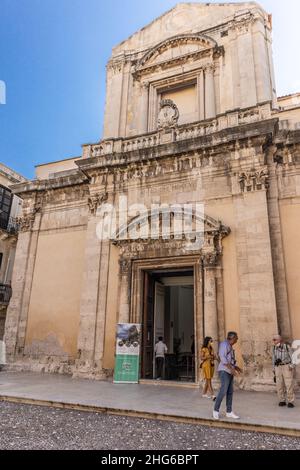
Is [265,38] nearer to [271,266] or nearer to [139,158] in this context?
[139,158]

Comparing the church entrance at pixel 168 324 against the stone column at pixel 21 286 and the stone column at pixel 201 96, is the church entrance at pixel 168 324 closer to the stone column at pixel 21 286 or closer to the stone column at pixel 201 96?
the stone column at pixel 21 286

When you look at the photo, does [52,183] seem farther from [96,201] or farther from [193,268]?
[193,268]

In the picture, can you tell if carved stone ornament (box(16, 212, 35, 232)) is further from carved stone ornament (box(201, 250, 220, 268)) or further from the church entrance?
carved stone ornament (box(201, 250, 220, 268))

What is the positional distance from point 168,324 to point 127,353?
12.7 ft

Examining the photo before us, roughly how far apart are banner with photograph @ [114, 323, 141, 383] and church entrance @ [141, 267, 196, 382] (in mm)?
534

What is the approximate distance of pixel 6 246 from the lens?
18.4 metres

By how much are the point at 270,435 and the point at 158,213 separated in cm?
713

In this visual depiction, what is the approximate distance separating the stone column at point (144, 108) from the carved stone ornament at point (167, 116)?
52.7 inches

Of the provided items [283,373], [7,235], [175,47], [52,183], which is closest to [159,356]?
[283,373]

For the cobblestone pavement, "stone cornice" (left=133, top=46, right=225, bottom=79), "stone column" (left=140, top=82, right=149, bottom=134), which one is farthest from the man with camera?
"stone cornice" (left=133, top=46, right=225, bottom=79)

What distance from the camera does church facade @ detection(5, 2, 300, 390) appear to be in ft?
30.5

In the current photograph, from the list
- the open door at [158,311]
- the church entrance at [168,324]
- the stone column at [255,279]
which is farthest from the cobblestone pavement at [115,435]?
the open door at [158,311]

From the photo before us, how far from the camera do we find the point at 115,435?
4539 mm

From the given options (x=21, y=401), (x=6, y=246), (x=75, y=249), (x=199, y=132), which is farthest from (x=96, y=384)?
(x=6, y=246)
